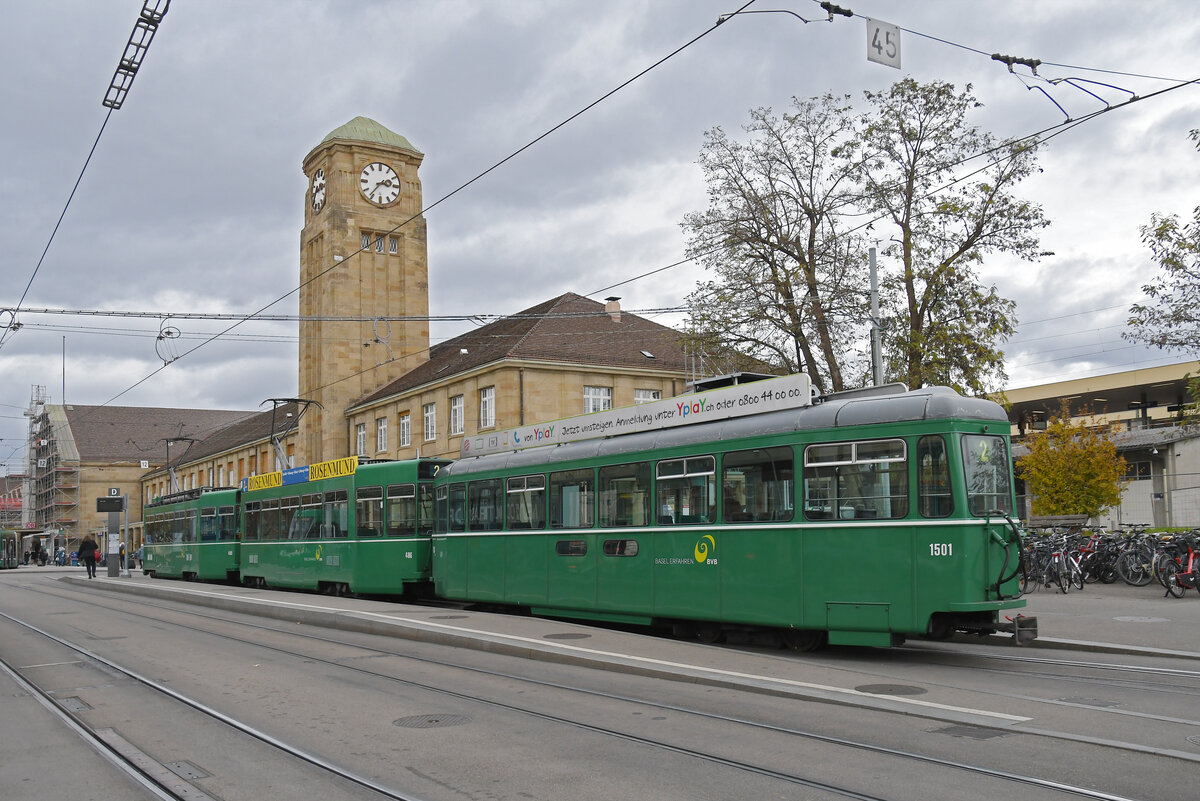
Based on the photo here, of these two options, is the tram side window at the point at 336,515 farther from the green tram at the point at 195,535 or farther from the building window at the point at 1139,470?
the building window at the point at 1139,470

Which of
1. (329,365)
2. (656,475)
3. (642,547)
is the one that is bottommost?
(642,547)

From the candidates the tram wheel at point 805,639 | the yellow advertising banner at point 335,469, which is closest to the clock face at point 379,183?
the yellow advertising banner at point 335,469

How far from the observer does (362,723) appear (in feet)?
28.7

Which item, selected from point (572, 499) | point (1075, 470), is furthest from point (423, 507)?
point (1075, 470)

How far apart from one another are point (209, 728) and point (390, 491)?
14.1 metres

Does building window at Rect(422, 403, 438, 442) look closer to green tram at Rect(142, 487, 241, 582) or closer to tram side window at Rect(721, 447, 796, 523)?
green tram at Rect(142, 487, 241, 582)

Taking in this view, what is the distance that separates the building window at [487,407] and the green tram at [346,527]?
14312 millimetres

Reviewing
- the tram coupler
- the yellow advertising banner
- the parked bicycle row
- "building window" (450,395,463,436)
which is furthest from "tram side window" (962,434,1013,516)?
"building window" (450,395,463,436)

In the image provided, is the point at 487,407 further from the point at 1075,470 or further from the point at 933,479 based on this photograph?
the point at 933,479

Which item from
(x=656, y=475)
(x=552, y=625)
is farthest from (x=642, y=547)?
(x=552, y=625)

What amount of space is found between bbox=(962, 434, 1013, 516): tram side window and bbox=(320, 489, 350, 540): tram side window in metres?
16.2

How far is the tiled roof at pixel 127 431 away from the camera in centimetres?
10369

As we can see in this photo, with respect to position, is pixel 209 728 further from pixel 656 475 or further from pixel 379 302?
pixel 379 302

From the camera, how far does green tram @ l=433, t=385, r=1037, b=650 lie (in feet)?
37.6
